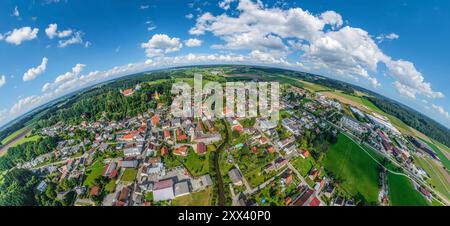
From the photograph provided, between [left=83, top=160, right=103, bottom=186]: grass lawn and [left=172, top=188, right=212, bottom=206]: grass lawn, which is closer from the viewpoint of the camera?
[left=172, top=188, right=212, bottom=206]: grass lawn

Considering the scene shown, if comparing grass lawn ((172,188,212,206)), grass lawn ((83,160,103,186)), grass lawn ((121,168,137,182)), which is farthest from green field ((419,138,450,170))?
grass lawn ((83,160,103,186))

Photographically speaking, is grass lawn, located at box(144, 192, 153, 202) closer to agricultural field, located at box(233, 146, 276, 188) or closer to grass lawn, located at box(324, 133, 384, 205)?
agricultural field, located at box(233, 146, 276, 188)

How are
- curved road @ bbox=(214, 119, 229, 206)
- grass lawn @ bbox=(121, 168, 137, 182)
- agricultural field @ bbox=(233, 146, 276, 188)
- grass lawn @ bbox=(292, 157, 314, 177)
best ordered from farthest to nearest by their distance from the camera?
1. grass lawn @ bbox=(292, 157, 314, 177)
2. agricultural field @ bbox=(233, 146, 276, 188)
3. grass lawn @ bbox=(121, 168, 137, 182)
4. curved road @ bbox=(214, 119, 229, 206)

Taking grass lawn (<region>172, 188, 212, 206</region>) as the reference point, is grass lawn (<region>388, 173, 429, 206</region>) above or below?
below

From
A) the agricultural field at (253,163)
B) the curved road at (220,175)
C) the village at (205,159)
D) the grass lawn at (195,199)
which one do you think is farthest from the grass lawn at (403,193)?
the grass lawn at (195,199)

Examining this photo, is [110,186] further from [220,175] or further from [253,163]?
[253,163]

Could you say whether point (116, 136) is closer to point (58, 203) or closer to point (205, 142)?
point (58, 203)
